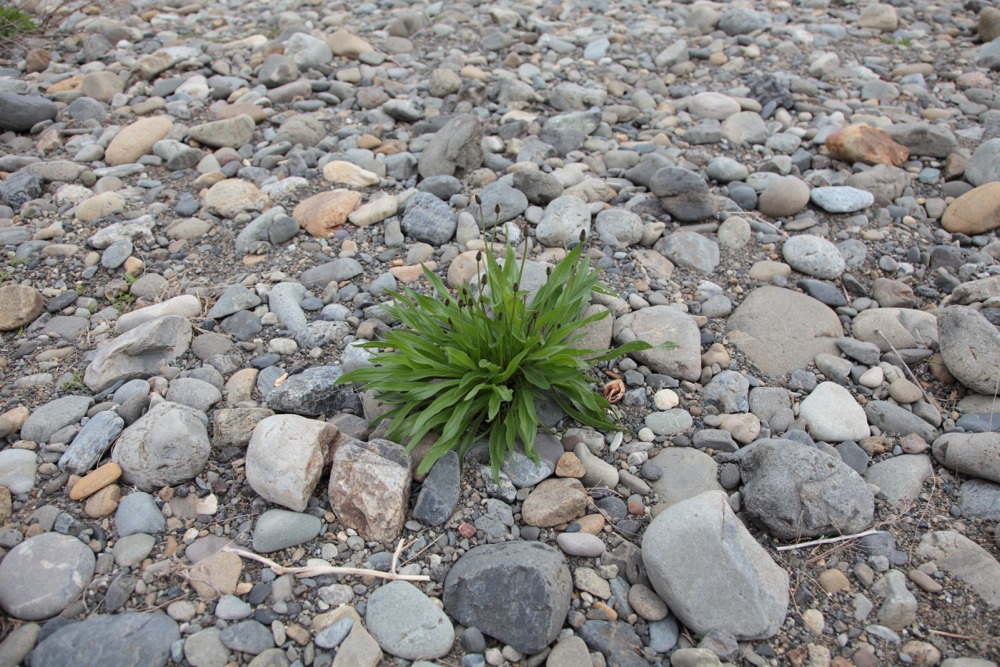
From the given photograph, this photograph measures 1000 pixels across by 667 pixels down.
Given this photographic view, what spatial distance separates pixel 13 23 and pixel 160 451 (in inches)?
231

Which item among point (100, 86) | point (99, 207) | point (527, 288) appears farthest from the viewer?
point (100, 86)

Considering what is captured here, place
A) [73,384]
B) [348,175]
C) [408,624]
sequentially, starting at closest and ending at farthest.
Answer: [408,624], [73,384], [348,175]

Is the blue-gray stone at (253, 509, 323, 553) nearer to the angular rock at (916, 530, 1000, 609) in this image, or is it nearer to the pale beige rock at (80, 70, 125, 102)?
the angular rock at (916, 530, 1000, 609)

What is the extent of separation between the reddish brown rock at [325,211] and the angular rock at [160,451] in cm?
172

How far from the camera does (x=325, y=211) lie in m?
4.54

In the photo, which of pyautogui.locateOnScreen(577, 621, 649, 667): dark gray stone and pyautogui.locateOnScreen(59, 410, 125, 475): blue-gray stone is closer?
pyautogui.locateOnScreen(577, 621, 649, 667): dark gray stone

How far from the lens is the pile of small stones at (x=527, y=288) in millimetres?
2609

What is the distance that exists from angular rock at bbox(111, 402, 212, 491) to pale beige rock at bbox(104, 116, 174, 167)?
2.84 m

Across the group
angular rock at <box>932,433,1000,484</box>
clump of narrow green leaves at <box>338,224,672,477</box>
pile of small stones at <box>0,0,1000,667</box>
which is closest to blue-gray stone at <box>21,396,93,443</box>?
pile of small stones at <box>0,0,1000,667</box>

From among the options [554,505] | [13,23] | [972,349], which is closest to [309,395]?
[554,505]

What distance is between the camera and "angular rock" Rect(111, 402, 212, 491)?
3023 mm

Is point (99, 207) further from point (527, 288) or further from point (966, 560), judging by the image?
point (966, 560)

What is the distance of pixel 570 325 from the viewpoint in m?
3.20

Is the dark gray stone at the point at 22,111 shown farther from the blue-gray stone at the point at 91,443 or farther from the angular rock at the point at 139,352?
the blue-gray stone at the point at 91,443
